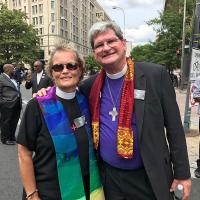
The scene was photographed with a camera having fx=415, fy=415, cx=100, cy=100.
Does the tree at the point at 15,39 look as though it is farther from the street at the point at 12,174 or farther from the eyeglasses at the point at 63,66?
the eyeglasses at the point at 63,66

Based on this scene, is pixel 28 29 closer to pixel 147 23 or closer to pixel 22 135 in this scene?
pixel 147 23

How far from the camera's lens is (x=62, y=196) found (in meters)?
2.70

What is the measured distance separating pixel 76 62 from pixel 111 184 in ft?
2.86

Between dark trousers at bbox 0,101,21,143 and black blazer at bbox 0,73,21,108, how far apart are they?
13cm

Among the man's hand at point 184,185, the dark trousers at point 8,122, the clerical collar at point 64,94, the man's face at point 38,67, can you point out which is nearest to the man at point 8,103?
the dark trousers at point 8,122

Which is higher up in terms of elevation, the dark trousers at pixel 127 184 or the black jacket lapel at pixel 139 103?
the black jacket lapel at pixel 139 103

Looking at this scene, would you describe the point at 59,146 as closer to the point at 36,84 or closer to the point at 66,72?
the point at 66,72

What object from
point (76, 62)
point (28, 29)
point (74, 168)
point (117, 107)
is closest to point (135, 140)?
point (117, 107)

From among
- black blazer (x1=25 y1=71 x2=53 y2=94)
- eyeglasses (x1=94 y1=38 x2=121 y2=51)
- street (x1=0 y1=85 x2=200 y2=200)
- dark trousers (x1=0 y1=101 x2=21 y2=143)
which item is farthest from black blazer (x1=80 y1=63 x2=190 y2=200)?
dark trousers (x1=0 y1=101 x2=21 y2=143)

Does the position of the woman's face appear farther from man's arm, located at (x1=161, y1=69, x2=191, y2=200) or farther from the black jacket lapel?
man's arm, located at (x1=161, y1=69, x2=191, y2=200)

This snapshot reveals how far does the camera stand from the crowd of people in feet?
8.82

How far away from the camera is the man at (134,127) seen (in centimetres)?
271

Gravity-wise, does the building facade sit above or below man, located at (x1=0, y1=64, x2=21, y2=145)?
above

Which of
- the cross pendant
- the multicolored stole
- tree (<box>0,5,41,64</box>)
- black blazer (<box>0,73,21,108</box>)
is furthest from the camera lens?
tree (<box>0,5,41,64</box>)
